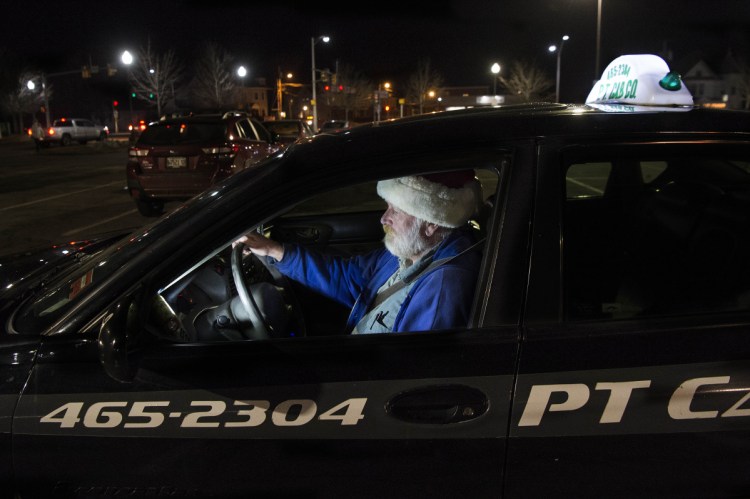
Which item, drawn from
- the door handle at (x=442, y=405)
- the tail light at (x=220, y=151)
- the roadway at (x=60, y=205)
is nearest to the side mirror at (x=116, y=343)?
the door handle at (x=442, y=405)

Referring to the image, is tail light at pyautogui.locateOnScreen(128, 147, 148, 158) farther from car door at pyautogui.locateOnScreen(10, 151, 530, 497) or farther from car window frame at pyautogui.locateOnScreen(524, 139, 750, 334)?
car window frame at pyautogui.locateOnScreen(524, 139, 750, 334)

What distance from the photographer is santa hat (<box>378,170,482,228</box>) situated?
2.11 metres

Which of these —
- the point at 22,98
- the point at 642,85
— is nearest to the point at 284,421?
the point at 642,85

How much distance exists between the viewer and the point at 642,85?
7.24 feet

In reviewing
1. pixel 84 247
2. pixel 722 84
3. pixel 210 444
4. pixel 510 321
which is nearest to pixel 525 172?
pixel 510 321

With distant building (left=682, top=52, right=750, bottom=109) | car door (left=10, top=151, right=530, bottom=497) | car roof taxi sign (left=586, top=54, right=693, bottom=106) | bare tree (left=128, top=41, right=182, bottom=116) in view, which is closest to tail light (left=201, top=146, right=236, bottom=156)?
car roof taxi sign (left=586, top=54, right=693, bottom=106)

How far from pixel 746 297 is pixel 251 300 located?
58.8 inches

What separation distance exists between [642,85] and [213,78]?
70551 mm

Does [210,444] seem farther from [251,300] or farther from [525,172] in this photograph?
[525,172]

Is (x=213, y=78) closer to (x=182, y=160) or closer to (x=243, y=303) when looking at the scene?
(x=182, y=160)

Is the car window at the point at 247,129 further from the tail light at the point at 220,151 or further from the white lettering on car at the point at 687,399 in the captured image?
the white lettering on car at the point at 687,399

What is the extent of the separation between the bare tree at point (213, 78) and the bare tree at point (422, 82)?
865 inches

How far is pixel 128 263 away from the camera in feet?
5.82

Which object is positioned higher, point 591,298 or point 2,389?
point 591,298
